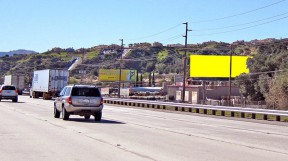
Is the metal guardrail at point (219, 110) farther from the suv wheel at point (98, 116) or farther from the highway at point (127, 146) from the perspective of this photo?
the highway at point (127, 146)

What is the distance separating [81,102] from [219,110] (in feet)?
50.6

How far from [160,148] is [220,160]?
8.02ft

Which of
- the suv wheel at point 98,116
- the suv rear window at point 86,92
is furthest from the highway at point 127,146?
the suv rear window at point 86,92

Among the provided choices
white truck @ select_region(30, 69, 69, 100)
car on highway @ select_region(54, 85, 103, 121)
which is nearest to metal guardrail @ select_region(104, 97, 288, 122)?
white truck @ select_region(30, 69, 69, 100)

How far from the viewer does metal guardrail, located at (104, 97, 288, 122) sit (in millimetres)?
31828

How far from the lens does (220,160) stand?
Result: 1147 cm

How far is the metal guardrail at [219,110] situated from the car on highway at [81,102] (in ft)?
38.4

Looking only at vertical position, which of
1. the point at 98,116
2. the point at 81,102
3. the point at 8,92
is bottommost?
the point at 98,116

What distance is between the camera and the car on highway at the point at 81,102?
80.5ft

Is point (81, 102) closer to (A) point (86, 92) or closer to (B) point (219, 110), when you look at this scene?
(A) point (86, 92)

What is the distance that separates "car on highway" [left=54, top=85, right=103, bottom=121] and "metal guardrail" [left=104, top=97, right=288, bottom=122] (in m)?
11.7

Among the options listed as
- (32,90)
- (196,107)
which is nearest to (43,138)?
(196,107)

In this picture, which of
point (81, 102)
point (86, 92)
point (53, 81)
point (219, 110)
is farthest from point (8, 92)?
point (81, 102)

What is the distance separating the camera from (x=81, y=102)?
24.7 m
